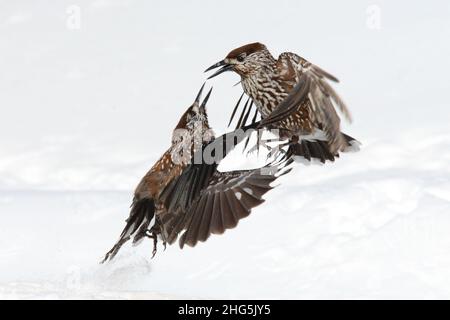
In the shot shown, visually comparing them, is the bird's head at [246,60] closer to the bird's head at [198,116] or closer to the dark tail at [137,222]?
the bird's head at [198,116]

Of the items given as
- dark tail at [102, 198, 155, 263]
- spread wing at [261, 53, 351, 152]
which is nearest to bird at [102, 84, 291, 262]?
dark tail at [102, 198, 155, 263]

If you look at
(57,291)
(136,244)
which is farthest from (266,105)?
(57,291)

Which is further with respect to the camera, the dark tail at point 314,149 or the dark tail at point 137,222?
the dark tail at point 137,222

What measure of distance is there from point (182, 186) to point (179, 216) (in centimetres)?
16

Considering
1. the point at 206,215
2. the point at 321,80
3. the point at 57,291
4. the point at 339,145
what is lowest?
the point at 57,291

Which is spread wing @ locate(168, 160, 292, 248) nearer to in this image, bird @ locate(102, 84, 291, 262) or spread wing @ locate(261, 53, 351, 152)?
bird @ locate(102, 84, 291, 262)

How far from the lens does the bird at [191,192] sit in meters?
4.23

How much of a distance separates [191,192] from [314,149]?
60 cm

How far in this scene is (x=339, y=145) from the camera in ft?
14.0

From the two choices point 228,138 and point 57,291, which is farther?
point 57,291

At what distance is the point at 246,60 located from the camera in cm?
418

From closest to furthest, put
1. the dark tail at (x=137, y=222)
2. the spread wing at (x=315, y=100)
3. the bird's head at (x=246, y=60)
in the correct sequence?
1. the spread wing at (x=315, y=100)
2. the bird's head at (x=246, y=60)
3. the dark tail at (x=137, y=222)

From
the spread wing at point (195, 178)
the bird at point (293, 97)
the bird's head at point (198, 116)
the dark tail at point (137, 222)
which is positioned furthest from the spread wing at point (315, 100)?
Result: the dark tail at point (137, 222)

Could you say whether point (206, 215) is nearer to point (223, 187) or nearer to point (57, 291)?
point (223, 187)
